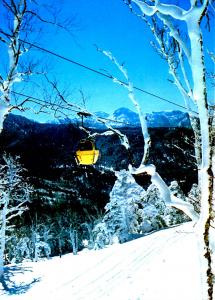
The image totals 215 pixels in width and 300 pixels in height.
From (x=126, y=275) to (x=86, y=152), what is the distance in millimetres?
14652

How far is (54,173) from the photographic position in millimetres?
178625

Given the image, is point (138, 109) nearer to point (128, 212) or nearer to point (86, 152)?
point (86, 152)

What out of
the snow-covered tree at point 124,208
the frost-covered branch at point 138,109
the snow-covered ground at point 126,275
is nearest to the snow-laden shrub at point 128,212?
the snow-covered tree at point 124,208

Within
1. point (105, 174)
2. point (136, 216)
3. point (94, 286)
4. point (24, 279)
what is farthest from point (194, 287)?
point (105, 174)

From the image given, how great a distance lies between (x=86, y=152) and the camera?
7168 millimetres

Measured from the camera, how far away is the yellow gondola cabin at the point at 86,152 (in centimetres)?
717

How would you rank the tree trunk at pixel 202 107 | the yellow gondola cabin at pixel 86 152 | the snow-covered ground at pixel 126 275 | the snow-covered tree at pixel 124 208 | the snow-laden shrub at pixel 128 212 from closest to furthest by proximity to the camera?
the tree trunk at pixel 202 107
the yellow gondola cabin at pixel 86 152
the snow-covered ground at pixel 126 275
the snow-covered tree at pixel 124 208
the snow-laden shrub at pixel 128 212

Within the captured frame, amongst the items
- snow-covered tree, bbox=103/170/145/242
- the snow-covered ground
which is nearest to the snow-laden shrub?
snow-covered tree, bbox=103/170/145/242

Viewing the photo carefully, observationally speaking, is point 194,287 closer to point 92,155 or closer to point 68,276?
point 92,155

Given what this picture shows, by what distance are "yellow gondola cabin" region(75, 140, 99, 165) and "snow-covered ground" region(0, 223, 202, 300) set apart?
7.79m

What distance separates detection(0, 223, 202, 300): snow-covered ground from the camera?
14.8 meters

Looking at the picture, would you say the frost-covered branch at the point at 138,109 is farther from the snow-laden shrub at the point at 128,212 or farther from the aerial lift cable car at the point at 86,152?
the snow-laden shrub at the point at 128,212

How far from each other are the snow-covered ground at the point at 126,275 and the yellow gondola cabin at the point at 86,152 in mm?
7786

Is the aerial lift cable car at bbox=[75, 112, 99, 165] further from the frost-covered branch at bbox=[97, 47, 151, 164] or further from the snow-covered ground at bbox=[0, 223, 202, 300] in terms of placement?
the snow-covered ground at bbox=[0, 223, 202, 300]
